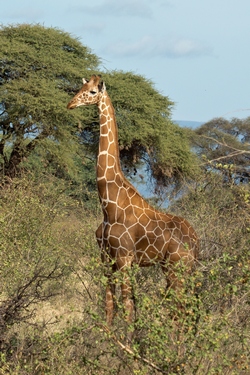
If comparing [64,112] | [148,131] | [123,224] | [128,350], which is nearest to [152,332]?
[128,350]

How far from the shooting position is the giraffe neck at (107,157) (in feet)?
19.9

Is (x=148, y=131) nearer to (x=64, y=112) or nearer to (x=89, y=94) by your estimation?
(x=64, y=112)

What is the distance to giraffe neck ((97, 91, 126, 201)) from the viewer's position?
19.9 ft

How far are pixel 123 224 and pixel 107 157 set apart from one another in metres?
0.52

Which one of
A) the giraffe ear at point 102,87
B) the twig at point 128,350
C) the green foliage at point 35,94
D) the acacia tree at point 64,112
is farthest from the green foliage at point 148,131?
the twig at point 128,350

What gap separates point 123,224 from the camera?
592 cm

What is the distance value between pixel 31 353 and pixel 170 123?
16534 mm

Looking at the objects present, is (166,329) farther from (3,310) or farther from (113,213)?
(113,213)

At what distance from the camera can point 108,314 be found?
5.76 m

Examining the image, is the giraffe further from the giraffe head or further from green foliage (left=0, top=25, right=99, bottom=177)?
green foliage (left=0, top=25, right=99, bottom=177)

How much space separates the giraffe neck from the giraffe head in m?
0.05

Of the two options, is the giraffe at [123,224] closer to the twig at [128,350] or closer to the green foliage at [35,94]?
the twig at [128,350]

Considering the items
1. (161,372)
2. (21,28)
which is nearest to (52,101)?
(21,28)

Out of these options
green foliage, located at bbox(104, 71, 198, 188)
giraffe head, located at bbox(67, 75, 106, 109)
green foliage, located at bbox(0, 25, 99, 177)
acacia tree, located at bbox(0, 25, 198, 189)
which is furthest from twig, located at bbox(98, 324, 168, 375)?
green foliage, located at bbox(104, 71, 198, 188)
